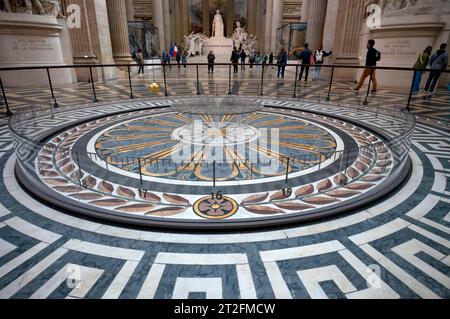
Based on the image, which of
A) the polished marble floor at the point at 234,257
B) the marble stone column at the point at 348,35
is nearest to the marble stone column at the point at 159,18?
the marble stone column at the point at 348,35

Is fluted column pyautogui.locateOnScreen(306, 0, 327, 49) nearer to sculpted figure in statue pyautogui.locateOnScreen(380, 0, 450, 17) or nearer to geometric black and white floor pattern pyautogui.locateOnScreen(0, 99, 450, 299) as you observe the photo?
sculpted figure in statue pyautogui.locateOnScreen(380, 0, 450, 17)

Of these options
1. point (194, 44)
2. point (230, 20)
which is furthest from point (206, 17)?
point (194, 44)

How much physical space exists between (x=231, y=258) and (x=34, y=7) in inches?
502

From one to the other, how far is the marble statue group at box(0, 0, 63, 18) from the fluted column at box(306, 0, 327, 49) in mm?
12547

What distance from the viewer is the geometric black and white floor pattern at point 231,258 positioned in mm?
1806

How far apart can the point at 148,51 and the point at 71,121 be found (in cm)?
1808

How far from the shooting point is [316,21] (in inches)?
593

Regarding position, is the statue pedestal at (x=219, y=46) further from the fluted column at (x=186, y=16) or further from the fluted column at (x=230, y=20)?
the fluted column at (x=230, y=20)

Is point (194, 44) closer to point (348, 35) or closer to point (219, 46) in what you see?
point (219, 46)

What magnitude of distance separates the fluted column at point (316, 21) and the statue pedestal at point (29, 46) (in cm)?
1261

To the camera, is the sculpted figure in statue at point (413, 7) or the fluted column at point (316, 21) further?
the fluted column at point (316, 21)

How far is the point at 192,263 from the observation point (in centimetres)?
203
